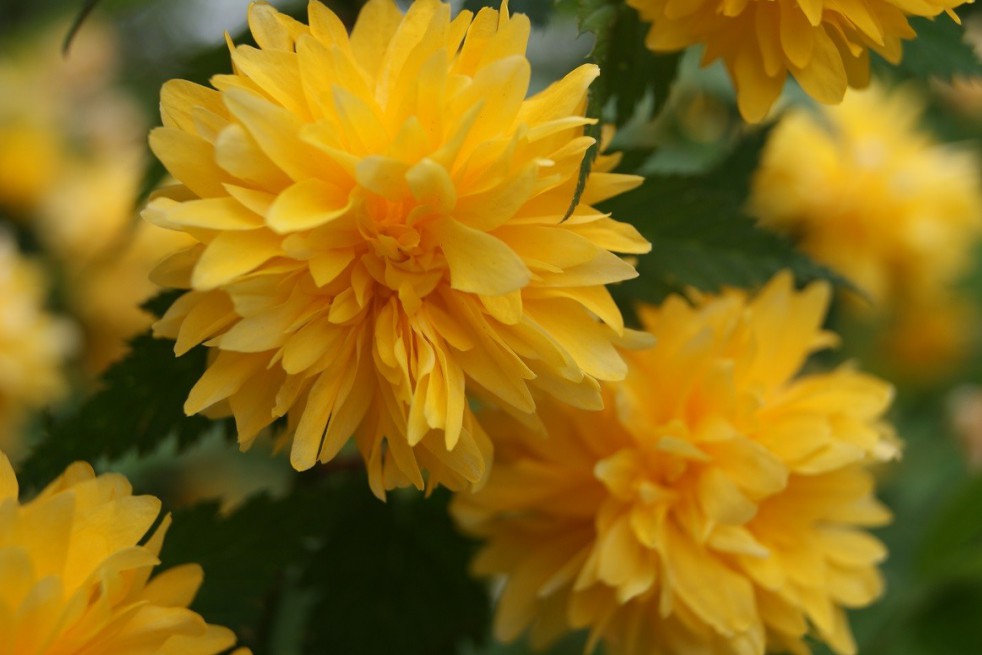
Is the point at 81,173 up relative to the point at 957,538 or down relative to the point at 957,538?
down

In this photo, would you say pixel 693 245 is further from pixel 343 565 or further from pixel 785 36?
pixel 343 565

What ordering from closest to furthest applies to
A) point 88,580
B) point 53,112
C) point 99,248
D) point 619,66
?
point 88,580, point 619,66, point 99,248, point 53,112

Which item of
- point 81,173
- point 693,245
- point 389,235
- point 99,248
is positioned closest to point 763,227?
point 693,245

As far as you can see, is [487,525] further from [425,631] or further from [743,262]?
[743,262]

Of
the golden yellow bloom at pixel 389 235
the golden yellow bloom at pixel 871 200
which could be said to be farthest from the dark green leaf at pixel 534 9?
the golden yellow bloom at pixel 871 200

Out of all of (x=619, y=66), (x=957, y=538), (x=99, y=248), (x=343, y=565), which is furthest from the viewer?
(x=99, y=248)

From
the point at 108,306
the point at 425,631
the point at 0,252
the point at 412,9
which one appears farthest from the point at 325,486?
the point at 108,306

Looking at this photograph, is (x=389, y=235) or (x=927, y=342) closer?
(x=389, y=235)
